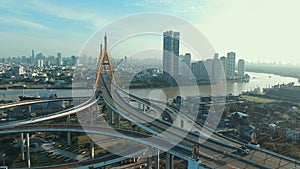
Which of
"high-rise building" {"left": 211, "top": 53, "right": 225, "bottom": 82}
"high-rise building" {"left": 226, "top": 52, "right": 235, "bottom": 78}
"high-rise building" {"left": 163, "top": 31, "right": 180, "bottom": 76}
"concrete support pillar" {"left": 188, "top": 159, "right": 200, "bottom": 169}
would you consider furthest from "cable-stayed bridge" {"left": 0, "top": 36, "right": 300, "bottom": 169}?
"high-rise building" {"left": 226, "top": 52, "right": 235, "bottom": 78}

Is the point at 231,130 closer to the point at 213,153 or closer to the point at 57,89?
the point at 213,153

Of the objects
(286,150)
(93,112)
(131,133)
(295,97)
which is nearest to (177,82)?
(295,97)

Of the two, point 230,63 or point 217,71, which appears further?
point 230,63

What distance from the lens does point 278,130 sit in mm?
5043

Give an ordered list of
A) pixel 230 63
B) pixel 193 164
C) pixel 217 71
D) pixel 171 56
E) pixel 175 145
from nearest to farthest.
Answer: pixel 193 164
pixel 175 145
pixel 171 56
pixel 217 71
pixel 230 63

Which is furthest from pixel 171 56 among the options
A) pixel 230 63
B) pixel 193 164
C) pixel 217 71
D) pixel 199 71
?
pixel 230 63

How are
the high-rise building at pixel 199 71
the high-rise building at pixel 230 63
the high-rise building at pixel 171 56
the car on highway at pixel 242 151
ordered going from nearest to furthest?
the car on highway at pixel 242 151 < the high-rise building at pixel 171 56 < the high-rise building at pixel 199 71 < the high-rise building at pixel 230 63

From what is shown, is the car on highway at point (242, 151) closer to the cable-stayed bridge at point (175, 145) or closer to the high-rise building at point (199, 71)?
the cable-stayed bridge at point (175, 145)

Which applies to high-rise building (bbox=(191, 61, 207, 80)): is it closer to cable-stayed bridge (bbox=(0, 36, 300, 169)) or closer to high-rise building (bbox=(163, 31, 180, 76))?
high-rise building (bbox=(163, 31, 180, 76))

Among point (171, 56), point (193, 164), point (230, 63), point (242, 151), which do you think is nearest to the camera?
point (193, 164)

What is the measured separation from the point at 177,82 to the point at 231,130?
733 centimetres

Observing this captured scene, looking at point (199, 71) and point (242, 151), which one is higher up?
point (199, 71)

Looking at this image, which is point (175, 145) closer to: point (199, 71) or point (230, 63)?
point (199, 71)

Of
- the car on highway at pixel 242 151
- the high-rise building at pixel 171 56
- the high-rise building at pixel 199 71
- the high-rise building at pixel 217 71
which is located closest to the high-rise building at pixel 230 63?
the high-rise building at pixel 199 71
